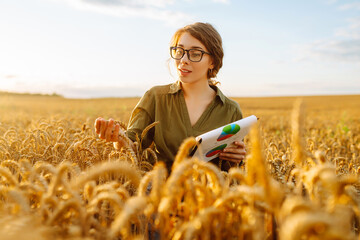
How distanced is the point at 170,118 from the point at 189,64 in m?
0.60

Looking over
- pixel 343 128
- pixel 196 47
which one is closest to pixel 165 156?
pixel 196 47

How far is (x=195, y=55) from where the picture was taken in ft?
10.4

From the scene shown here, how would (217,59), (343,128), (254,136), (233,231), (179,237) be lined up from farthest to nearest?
(343,128), (217,59), (233,231), (179,237), (254,136)

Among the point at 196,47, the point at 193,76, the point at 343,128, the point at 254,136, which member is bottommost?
the point at 343,128

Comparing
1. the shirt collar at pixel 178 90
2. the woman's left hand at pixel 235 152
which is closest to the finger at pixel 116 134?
the woman's left hand at pixel 235 152

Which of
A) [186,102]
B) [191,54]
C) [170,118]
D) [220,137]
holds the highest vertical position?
[191,54]

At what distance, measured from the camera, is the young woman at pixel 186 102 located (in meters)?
3.17

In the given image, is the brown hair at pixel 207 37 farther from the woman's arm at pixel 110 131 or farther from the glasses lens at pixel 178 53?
the woman's arm at pixel 110 131

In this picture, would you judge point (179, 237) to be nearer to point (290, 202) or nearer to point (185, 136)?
point (290, 202)

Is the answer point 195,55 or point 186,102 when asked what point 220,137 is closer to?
point 186,102

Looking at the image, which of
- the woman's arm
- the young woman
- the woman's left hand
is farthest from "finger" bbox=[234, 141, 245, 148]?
the woman's arm

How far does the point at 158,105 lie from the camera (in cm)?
332

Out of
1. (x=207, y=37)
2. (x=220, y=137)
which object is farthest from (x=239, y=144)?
(x=207, y=37)

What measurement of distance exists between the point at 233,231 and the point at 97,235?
0.56 metres
